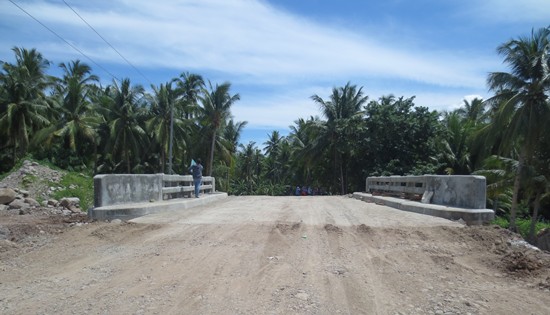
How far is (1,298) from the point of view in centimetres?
502

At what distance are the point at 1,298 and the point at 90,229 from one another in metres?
3.89

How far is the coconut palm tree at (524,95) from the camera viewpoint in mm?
26844

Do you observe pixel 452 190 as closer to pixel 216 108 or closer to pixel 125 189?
pixel 125 189

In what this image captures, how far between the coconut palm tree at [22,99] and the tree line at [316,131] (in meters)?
0.10

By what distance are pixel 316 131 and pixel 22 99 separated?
28.0 m

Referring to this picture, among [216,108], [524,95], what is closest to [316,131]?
[216,108]

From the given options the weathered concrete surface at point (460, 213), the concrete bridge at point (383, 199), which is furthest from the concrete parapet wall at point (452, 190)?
the weathered concrete surface at point (460, 213)

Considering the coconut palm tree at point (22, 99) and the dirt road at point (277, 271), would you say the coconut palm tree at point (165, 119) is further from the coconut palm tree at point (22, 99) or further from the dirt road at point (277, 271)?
the dirt road at point (277, 271)

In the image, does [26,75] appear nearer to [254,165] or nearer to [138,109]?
[138,109]

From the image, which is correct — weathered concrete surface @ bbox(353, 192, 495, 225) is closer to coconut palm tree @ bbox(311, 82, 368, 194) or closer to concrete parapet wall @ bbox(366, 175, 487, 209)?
concrete parapet wall @ bbox(366, 175, 487, 209)

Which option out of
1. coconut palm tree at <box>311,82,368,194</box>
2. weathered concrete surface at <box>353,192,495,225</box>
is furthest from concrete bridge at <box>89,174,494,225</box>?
coconut palm tree at <box>311,82,368,194</box>

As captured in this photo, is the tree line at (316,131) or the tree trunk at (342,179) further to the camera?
the tree trunk at (342,179)

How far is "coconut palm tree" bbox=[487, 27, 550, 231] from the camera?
2684 centimetres

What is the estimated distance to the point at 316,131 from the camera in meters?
43.8
